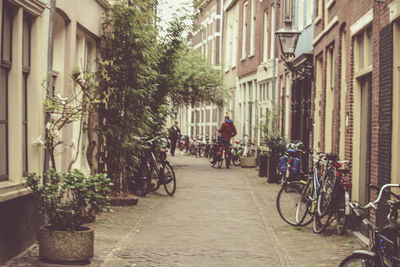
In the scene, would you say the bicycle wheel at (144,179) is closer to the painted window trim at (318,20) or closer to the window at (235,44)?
the painted window trim at (318,20)

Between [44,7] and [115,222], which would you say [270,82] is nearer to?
[115,222]

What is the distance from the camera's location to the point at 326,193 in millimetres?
11133

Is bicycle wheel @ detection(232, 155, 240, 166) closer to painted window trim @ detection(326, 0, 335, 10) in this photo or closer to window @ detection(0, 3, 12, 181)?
painted window trim @ detection(326, 0, 335, 10)

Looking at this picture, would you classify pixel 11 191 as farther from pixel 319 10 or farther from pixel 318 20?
pixel 319 10

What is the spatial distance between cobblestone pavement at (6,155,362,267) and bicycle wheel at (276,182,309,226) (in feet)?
0.57

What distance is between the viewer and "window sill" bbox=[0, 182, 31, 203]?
789 cm

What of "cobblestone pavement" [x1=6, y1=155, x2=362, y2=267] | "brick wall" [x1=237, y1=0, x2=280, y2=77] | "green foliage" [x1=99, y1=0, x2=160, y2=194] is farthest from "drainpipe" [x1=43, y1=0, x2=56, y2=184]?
"brick wall" [x1=237, y1=0, x2=280, y2=77]

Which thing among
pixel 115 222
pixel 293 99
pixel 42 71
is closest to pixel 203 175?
pixel 293 99

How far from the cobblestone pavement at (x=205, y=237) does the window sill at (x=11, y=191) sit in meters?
0.62

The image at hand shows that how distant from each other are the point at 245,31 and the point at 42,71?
24.0 metres

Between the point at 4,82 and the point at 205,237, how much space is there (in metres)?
3.40

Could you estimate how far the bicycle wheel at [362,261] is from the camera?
568cm

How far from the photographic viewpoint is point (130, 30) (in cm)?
1338

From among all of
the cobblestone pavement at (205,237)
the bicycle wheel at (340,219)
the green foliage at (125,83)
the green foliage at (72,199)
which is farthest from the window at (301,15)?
the green foliage at (72,199)
